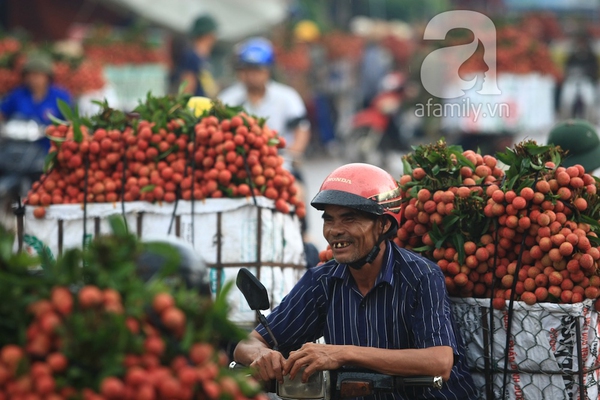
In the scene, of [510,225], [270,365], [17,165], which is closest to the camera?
[270,365]

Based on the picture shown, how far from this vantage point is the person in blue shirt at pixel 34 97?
1030 centimetres

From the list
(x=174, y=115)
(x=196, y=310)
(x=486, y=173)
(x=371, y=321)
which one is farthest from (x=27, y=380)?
(x=174, y=115)

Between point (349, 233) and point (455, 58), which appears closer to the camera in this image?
point (349, 233)

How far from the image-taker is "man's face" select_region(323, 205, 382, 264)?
385 centimetres

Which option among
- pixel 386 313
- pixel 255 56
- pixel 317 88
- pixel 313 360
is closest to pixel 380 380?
pixel 313 360

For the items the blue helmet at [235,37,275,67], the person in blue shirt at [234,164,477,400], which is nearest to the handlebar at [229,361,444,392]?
the person in blue shirt at [234,164,477,400]

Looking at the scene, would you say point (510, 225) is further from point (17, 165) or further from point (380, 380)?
point (17, 165)

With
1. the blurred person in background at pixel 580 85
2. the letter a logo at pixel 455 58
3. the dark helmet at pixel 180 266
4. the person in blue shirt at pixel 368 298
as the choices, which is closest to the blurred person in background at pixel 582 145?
the person in blue shirt at pixel 368 298

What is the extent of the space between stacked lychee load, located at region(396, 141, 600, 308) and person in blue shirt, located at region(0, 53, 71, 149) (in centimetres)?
680

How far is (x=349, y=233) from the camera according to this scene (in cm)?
385

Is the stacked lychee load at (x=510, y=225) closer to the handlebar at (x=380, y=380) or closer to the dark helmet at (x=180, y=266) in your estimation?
the handlebar at (x=380, y=380)

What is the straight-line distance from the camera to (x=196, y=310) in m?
2.40

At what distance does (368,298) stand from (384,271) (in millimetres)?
129

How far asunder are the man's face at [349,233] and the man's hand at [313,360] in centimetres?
44
